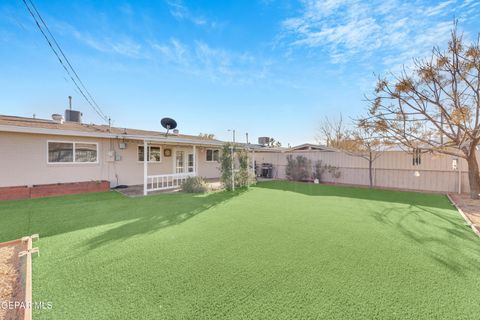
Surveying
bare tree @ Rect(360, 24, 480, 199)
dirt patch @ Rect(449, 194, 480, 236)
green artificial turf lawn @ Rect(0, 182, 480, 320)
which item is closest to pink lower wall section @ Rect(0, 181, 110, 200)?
green artificial turf lawn @ Rect(0, 182, 480, 320)

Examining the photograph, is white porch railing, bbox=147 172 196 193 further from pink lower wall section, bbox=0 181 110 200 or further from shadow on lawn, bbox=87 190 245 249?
shadow on lawn, bbox=87 190 245 249

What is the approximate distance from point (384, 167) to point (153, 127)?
1504 cm

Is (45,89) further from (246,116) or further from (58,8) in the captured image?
(246,116)

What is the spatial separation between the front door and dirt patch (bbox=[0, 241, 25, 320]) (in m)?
8.87

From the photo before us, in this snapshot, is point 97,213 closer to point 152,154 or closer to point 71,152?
point 71,152

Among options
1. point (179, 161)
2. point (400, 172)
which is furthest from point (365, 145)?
point (179, 161)

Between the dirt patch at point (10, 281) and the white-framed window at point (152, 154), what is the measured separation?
738 centimetres

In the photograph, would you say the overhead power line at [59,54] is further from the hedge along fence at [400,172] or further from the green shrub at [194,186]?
the hedge along fence at [400,172]

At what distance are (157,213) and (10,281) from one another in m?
3.28

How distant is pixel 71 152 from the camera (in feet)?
29.8

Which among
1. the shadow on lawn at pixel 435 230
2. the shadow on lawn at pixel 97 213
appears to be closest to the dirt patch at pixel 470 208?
the shadow on lawn at pixel 435 230

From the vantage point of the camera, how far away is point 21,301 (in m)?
2.52

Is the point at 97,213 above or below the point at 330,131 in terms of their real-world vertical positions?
below

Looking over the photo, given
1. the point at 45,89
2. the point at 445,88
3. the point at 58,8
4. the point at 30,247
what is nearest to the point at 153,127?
the point at 45,89
